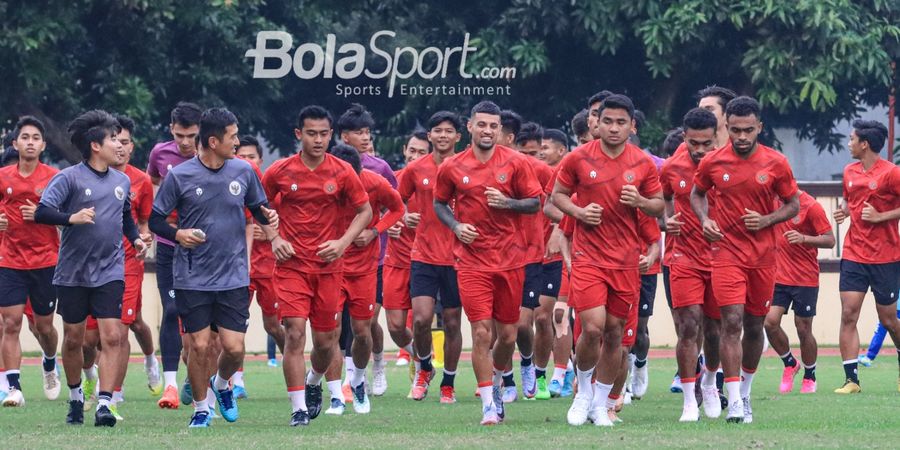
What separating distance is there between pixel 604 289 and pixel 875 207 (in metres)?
5.74

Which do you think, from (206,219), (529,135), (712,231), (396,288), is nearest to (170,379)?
(396,288)

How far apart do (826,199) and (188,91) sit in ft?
34.4

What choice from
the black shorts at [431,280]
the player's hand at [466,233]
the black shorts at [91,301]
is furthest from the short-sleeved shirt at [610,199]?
the black shorts at [91,301]

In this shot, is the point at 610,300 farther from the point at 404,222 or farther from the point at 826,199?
the point at 826,199

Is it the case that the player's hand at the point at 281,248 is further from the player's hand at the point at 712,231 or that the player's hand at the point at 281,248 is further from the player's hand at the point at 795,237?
the player's hand at the point at 795,237

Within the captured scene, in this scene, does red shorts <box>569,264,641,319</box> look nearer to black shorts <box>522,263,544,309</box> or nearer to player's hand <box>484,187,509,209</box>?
player's hand <box>484,187,509,209</box>

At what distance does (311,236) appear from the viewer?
12336 millimetres

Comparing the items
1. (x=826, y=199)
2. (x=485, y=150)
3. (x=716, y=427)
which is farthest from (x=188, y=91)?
(x=716, y=427)

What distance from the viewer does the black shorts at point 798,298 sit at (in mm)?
16781

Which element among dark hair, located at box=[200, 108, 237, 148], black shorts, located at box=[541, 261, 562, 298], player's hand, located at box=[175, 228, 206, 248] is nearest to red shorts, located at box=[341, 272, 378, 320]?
black shorts, located at box=[541, 261, 562, 298]

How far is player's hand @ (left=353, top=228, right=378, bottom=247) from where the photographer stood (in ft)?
44.1

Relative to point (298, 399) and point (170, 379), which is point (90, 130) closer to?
point (298, 399)

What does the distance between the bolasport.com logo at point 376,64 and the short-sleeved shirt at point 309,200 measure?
1448cm

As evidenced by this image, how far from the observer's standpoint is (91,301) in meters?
12.1
